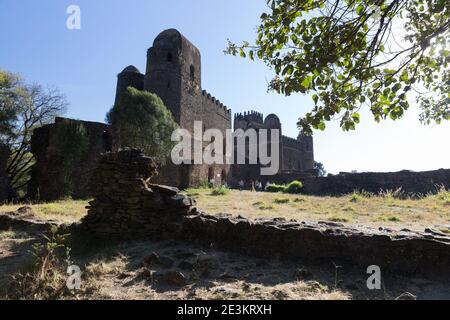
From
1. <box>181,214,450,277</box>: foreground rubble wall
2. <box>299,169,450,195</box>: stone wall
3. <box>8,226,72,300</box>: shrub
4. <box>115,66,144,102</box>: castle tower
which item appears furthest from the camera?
<box>115,66,144,102</box>: castle tower

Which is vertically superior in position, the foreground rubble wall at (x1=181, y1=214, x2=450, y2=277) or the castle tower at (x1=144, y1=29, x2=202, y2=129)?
the castle tower at (x1=144, y1=29, x2=202, y2=129)

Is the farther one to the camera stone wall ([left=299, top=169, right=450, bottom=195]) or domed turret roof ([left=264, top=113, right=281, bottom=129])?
domed turret roof ([left=264, top=113, right=281, bottom=129])

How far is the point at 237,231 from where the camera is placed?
19.8 ft

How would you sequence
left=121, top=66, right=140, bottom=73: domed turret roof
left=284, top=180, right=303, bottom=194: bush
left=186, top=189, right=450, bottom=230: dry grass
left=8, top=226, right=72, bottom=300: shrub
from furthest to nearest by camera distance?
1. left=121, top=66, right=140, bottom=73: domed turret roof
2. left=284, top=180, right=303, bottom=194: bush
3. left=186, top=189, right=450, bottom=230: dry grass
4. left=8, top=226, right=72, bottom=300: shrub

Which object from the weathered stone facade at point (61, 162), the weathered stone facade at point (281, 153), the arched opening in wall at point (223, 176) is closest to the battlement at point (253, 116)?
the weathered stone facade at point (281, 153)

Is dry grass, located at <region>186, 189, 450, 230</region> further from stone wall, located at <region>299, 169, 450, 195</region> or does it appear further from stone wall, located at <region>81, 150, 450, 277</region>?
stone wall, located at <region>299, 169, 450, 195</region>

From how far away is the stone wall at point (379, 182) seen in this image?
17.5m

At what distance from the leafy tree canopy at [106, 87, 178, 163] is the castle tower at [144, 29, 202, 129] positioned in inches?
176

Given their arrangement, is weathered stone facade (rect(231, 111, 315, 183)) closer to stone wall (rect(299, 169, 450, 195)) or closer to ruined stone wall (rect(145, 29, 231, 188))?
stone wall (rect(299, 169, 450, 195))

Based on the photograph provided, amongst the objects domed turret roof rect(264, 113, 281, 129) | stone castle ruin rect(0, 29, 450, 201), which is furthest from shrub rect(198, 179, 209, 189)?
domed turret roof rect(264, 113, 281, 129)

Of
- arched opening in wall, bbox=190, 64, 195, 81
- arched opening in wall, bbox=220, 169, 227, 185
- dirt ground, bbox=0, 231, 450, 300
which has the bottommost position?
dirt ground, bbox=0, 231, 450, 300

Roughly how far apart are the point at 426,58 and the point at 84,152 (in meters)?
14.1

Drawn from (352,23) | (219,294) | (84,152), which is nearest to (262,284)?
(219,294)

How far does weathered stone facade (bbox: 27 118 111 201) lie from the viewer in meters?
14.7
